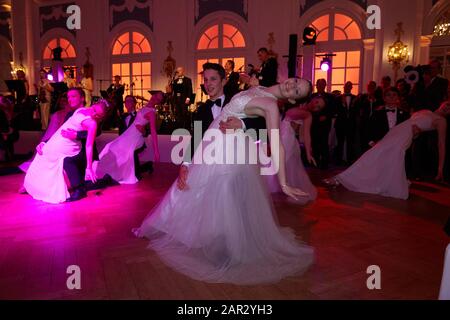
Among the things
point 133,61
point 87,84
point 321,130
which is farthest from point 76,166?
point 133,61

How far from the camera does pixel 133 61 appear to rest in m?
13.4

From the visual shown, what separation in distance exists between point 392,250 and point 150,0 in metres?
12.0

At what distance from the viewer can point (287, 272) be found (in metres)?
2.55

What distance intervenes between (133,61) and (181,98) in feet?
17.6

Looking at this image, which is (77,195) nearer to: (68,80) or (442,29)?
(68,80)

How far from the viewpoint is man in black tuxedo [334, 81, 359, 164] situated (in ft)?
24.3

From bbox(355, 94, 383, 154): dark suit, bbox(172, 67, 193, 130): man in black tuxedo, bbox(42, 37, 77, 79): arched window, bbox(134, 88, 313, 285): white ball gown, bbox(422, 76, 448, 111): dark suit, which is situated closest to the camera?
bbox(134, 88, 313, 285): white ball gown

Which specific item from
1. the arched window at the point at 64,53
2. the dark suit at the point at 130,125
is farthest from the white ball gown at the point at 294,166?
the arched window at the point at 64,53

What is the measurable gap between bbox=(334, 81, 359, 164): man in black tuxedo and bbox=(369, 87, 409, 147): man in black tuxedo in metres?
1.84

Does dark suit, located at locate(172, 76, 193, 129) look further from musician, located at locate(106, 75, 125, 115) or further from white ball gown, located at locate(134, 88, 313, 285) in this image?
white ball gown, located at locate(134, 88, 313, 285)

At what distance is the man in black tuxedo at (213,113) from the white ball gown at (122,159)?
286 centimetres

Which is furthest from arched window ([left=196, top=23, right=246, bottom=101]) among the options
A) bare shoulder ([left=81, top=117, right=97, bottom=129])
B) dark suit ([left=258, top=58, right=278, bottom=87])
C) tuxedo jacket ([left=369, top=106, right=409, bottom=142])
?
bare shoulder ([left=81, top=117, right=97, bottom=129])

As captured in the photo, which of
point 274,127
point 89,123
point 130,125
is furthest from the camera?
point 130,125

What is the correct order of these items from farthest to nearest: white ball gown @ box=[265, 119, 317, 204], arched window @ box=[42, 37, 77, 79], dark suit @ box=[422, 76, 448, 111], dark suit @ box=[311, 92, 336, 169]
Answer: arched window @ box=[42, 37, 77, 79], dark suit @ box=[311, 92, 336, 169], dark suit @ box=[422, 76, 448, 111], white ball gown @ box=[265, 119, 317, 204]
